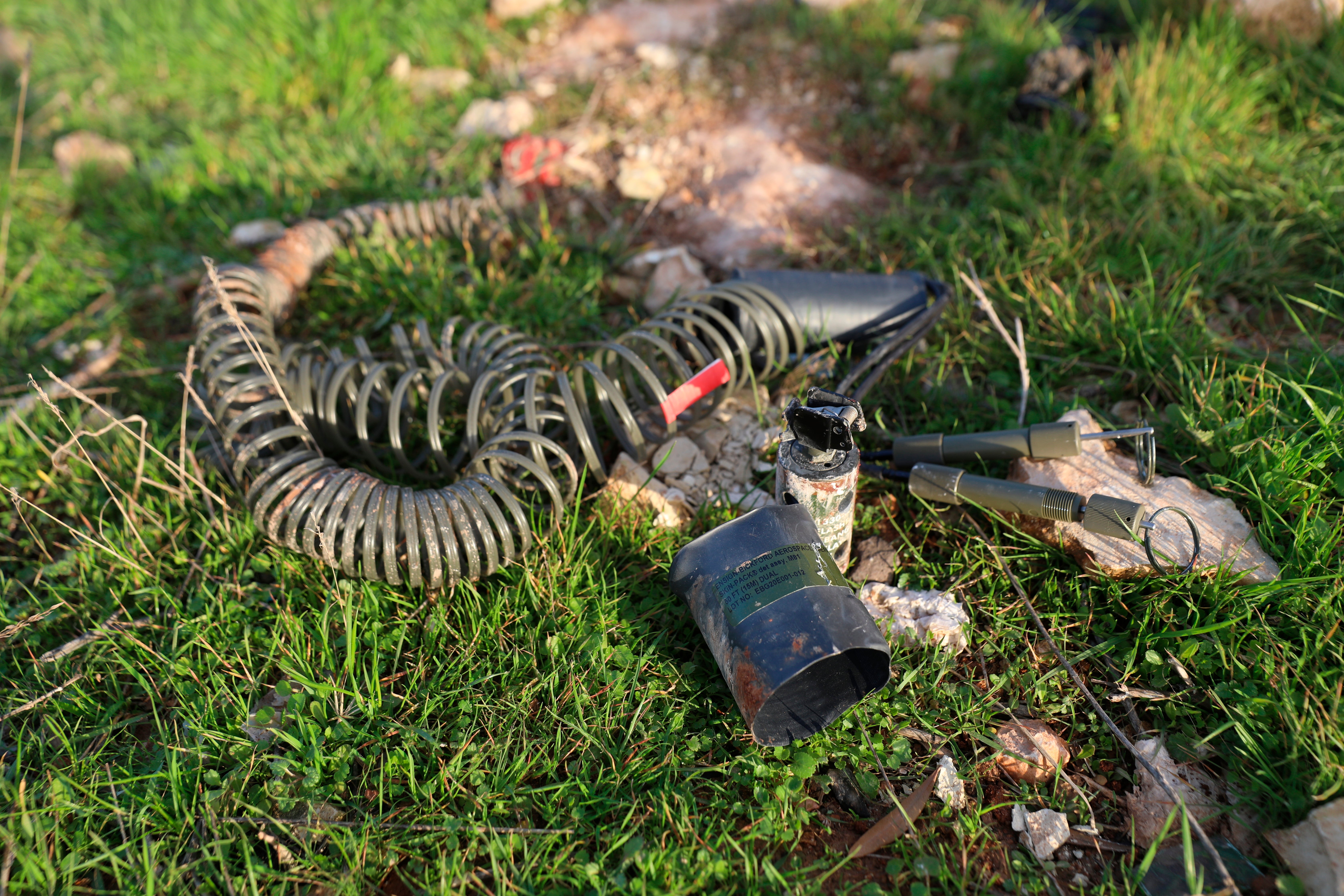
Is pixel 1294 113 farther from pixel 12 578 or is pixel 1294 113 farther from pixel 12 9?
pixel 12 9

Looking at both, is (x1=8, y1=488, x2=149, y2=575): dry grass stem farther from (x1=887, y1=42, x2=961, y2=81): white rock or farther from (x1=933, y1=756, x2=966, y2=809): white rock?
(x1=887, y1=42, x2=961, y2=81): white rock

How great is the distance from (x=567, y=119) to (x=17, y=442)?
11.0 ft

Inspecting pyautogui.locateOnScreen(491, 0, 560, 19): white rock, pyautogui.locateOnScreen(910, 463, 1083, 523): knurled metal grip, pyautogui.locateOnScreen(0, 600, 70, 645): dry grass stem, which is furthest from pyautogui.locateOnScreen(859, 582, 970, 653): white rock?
pyautogui.locateOnScreen(491, 0, 560, 19): white rock

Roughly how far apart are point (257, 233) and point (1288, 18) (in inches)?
221

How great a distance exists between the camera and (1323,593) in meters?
2.33

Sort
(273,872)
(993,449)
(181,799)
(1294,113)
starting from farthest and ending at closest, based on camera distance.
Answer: (1294,113) < (993,449) < (181,799) < (273,872)

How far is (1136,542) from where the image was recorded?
8.09 ft

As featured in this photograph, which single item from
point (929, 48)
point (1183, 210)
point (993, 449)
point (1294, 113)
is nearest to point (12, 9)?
point (929, 48)

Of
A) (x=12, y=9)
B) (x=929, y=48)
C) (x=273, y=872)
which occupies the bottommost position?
(x=273, y=872)

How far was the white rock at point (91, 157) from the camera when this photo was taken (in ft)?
15.8

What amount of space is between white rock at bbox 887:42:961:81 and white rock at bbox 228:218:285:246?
3762 mm

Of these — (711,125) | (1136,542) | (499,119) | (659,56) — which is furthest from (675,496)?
(659,56)

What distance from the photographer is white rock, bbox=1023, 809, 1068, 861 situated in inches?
82.3

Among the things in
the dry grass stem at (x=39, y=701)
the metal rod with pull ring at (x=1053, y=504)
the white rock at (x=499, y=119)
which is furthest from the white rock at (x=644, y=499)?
the white rock at (x=499, y=119)
